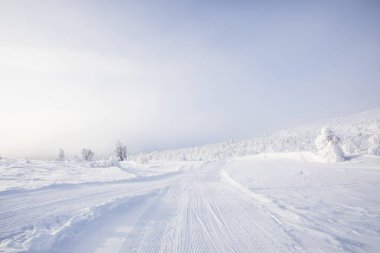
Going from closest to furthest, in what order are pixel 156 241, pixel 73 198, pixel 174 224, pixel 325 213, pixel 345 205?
pixel 156 241, pixel 174 224, pixel 325 213, pixel 345 205, pixel 73 198

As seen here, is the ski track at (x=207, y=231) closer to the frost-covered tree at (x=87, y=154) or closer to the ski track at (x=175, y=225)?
the ski track at (x=175, y=225)

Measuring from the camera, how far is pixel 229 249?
408 centimetres

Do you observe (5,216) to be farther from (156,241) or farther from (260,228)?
(260,228)

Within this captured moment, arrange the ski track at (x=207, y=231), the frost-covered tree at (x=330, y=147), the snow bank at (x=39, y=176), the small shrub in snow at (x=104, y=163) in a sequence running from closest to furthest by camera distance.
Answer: the ski track at (x=207, y=231) → the snow bank at (x=39, y=176) → the small shrub in snow at (x=104, y=163) → the frost-covered tree at (x=330, y=147)

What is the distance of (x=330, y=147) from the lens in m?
30.1

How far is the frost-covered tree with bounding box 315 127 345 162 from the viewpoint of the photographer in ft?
96.2

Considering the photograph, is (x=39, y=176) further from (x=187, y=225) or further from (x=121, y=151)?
(x=121, y=151)

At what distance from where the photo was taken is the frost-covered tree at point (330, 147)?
96.2ft

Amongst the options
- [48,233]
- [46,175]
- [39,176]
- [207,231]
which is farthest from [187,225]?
[46,175]

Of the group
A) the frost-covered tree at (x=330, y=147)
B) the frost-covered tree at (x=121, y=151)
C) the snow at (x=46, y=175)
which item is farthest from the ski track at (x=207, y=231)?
the frost-covered tree at (x=121, y=151)

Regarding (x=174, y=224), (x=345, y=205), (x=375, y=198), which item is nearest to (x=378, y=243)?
(x=345, y=205)

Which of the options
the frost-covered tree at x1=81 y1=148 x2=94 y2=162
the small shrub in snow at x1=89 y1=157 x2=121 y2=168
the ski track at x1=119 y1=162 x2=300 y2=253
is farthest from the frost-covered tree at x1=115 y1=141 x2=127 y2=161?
the ski track at x1=119 y1=162 x2=300 y2=253

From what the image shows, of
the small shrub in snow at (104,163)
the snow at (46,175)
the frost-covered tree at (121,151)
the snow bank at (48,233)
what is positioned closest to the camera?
the snow bank at (48,233)

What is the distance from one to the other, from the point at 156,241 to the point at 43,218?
338 cm
